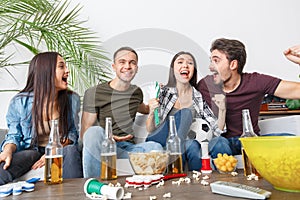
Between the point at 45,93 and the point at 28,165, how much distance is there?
0.38 m

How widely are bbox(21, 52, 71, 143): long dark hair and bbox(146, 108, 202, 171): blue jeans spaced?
0.45 m

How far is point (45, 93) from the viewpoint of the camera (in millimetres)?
1584

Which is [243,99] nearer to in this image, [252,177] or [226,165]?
[226,165]

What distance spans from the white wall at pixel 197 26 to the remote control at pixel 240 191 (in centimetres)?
165

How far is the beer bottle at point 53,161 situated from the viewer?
0.96 m

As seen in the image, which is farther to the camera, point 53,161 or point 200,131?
point 200,131

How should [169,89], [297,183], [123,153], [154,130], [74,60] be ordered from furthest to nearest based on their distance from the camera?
[74,60], [169,89], [154,130], [123,153], [297,183]

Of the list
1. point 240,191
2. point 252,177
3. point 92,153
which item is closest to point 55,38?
point 92,153

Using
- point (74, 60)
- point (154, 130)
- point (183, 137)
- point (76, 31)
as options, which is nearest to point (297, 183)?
point (183, 137)

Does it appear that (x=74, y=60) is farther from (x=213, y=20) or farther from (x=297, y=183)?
(x=297, y=183)

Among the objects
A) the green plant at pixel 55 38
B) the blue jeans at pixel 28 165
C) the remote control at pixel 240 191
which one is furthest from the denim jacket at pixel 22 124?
the remote control at pixel 240 191

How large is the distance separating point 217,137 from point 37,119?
888 millimetres

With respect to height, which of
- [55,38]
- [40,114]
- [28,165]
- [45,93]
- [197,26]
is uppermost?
[197,26]

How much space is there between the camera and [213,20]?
252 cm
